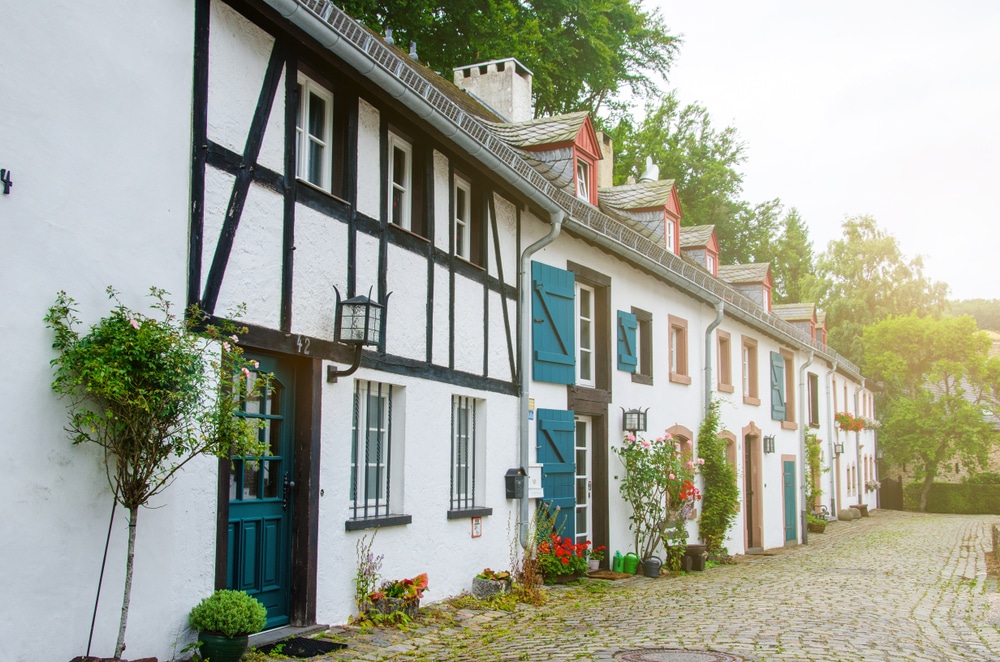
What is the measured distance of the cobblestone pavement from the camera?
309 inches

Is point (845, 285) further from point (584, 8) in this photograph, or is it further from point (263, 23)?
point (263, 23)

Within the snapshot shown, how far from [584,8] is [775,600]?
13.9 metres

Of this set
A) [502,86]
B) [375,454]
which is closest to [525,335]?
[375,454]

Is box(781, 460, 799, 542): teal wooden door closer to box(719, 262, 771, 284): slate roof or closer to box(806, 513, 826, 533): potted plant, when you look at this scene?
box(806, 513, 826, 533): potted plant

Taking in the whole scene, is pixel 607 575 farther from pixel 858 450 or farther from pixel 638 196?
pixel 858 450

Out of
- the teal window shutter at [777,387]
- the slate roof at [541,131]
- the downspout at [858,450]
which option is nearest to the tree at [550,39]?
the slate roof at [541,131]

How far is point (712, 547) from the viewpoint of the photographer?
17578 mm

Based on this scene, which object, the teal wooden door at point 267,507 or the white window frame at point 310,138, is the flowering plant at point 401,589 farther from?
the white window frame at point 310,138

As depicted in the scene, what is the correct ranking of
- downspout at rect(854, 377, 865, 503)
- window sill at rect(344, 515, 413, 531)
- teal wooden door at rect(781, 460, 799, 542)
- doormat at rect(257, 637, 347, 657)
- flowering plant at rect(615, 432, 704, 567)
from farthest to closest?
downspout at rect(854, 377, 865, 503) < teal wooden door at rect(781, 460, 799, 542) < flowering plant at rect(615, 432, 704, 567) < window sill at rect(344, 515, 413, 531) < doormat at rect(257, 637, 347, 657)

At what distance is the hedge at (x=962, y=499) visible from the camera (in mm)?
42312

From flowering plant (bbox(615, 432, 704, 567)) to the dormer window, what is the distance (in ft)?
12.5

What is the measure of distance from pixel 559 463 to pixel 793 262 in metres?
39.8

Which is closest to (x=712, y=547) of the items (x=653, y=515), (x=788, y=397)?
(x=653, y=515)

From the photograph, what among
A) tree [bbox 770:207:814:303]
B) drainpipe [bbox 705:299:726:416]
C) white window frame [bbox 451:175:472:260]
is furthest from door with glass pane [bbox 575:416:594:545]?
tree [bbox 770:207:814:303]
